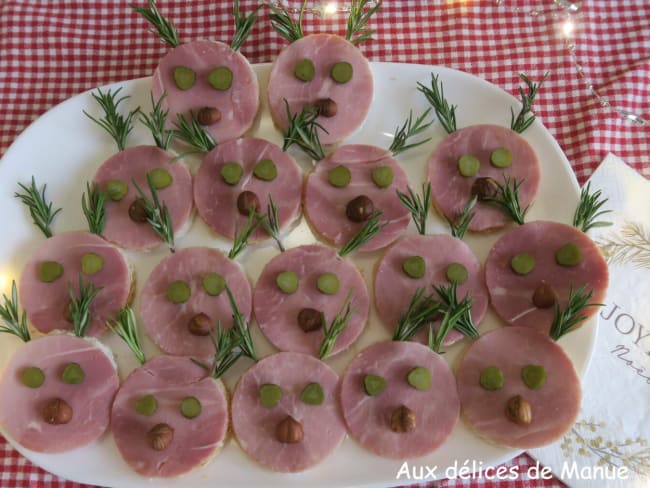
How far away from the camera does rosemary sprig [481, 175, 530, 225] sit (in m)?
1.60

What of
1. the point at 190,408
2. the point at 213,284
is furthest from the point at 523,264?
the point at 190,408

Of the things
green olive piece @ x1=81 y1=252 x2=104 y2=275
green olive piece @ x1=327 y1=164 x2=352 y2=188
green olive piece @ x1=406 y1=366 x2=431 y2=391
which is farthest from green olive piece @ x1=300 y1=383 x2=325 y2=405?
green olive piece @ x1=81 y1=252 x2=104 y2=275

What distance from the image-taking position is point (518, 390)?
4.94ft

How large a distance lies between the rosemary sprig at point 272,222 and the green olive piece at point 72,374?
0.64m

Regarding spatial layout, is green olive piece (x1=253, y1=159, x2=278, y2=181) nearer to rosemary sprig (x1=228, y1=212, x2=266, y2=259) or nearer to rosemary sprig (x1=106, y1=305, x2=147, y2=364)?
rosemary sprig (x1=228, y1=212, x2=266, y2=259)

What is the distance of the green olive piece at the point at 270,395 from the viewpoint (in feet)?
4.83

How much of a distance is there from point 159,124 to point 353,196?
2.03 feet

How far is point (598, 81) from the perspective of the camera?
1967 mm

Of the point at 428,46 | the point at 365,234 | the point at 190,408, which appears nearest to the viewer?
the point at 190,408

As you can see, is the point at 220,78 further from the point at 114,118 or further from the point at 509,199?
the point at 509,199

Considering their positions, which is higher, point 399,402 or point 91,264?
point 91,264

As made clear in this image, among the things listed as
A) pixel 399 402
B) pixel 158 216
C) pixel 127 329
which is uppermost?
pixel 158 216

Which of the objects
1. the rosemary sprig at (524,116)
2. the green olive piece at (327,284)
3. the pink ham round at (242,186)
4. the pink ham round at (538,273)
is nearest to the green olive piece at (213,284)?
the pink ham round at (242,186)

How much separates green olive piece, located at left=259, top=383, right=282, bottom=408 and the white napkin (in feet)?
2.63
